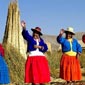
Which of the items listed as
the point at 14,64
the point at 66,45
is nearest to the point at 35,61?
the point at 66,45

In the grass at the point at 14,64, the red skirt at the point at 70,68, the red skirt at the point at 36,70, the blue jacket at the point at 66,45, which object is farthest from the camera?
the grass at the point at 14,64

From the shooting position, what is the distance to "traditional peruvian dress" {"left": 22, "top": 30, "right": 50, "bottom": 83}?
14539mm

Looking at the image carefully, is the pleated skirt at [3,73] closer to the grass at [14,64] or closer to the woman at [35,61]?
the woman at [35,61]

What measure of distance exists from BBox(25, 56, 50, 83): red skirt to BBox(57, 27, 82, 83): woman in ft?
4.63

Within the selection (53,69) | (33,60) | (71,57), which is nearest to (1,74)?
(33,60)

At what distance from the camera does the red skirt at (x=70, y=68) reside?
1636cm

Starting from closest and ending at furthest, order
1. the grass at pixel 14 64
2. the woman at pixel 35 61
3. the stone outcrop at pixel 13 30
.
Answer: the woman at pixel 35 61 → the grass at pixel 14 64 → the stone outcrop at pixel 13 30

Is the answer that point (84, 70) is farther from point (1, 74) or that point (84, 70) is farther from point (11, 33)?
point (1, 74)

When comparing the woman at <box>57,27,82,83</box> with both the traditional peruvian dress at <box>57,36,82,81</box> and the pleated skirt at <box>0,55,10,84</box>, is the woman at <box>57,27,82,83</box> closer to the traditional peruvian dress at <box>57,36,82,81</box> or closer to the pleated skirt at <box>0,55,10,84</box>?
the traditional peruvian dress at <box>57,36,82,81</box>

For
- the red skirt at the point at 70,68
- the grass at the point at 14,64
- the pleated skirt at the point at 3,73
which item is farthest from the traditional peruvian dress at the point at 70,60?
the grass at the point at 14,64

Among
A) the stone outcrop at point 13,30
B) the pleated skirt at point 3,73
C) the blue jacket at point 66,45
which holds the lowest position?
the pleated skirt at point 3,73

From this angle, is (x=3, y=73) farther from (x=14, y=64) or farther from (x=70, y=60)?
(x=14, y=64)

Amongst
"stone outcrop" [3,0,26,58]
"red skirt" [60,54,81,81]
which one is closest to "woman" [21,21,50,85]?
"red skirt" [60,54,81,81]

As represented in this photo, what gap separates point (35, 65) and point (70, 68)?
83.8 inches
